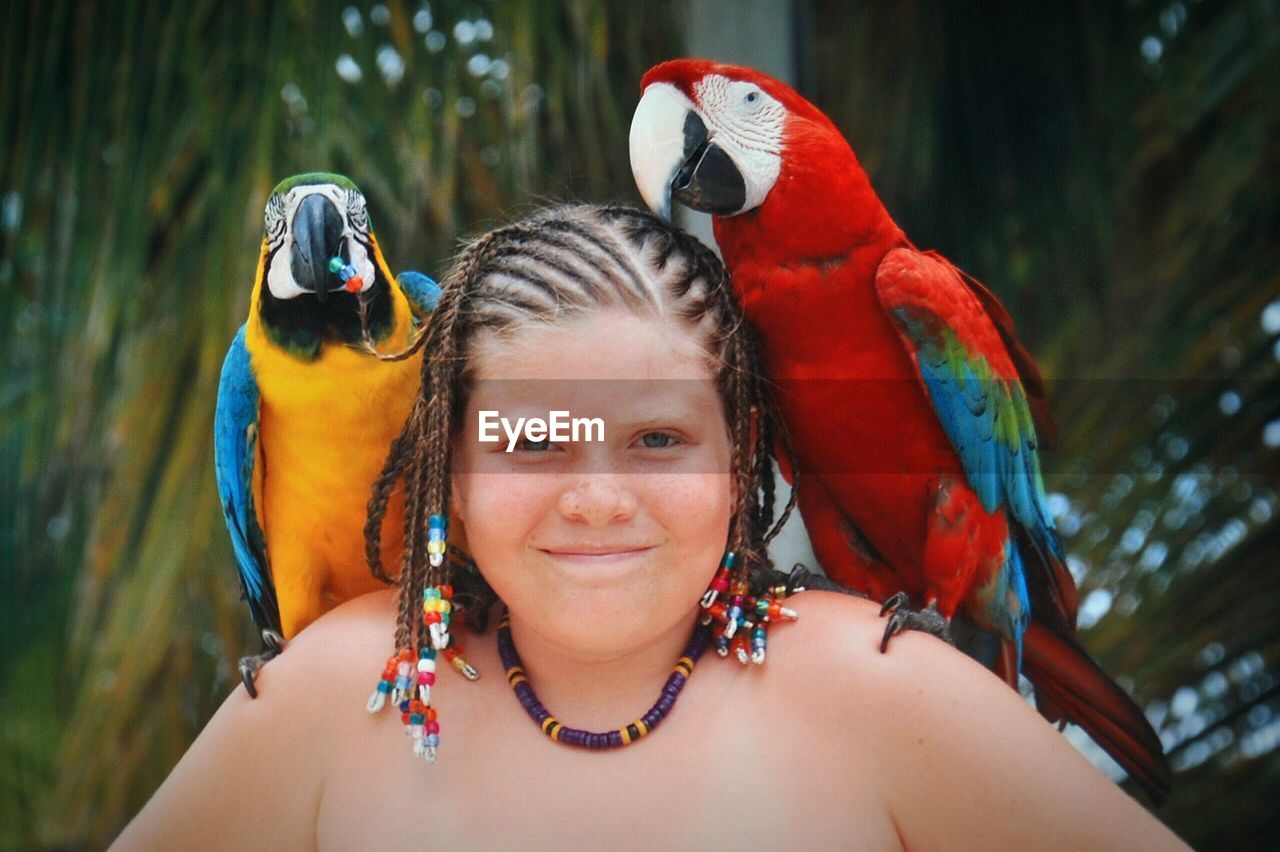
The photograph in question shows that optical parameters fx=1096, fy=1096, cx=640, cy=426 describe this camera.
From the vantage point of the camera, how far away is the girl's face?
0.85m

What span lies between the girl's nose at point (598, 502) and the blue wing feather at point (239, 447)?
1.36 ft

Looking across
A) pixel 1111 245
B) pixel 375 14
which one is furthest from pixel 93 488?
pixel 1111 245

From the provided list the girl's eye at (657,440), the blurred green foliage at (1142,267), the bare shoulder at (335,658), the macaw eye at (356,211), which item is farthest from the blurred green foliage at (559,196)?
the girl's eye at (657,440)

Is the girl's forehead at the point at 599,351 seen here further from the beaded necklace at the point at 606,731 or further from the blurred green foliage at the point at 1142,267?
the blurred green foliage at the point at 1142,267

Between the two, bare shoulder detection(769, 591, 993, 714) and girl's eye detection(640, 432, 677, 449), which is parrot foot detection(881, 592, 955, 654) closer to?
bare shoulder detection(769, 591, 993, 714)

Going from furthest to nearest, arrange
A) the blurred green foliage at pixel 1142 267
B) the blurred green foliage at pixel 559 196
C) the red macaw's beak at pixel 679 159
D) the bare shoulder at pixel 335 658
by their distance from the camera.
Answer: the blurred green foliage at pixel 1142 267 < the blurred green foliage at pixel 559 196 < the red macaw's beak at pixel 679 159 < the bare shoulder at pixel 335 658

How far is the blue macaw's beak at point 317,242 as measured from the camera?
38.2 inches

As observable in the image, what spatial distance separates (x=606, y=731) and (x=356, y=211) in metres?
0.51

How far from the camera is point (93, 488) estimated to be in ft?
5.36

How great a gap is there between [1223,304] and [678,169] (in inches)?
43.2

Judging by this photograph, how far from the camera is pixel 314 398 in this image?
1064 mm

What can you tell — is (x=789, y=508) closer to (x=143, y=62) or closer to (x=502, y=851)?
(x=502, y=851)

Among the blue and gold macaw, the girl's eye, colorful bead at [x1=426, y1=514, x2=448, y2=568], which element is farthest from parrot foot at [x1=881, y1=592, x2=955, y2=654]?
the blue and gold macaw

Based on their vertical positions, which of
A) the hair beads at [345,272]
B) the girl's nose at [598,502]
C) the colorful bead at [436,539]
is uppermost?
the hair beads at [345,272]
